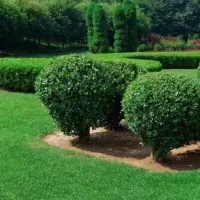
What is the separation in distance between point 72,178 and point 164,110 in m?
1.54

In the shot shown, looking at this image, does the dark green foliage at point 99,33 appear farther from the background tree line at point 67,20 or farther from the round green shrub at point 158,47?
the round green shrub at point 158,47

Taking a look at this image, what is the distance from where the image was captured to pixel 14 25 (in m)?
31.3

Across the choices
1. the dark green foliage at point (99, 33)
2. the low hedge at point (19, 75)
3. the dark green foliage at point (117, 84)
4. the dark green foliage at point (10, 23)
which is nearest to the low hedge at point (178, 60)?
the dark green foliage at point (99, 33)

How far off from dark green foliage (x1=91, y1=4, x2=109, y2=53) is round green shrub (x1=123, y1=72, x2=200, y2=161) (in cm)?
2586

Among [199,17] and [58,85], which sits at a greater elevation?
[58,85]

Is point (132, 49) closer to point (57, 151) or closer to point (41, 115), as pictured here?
point (41, 115)

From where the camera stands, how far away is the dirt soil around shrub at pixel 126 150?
24.6 feet

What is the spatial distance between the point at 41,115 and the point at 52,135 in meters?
1.89

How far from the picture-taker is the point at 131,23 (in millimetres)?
33312

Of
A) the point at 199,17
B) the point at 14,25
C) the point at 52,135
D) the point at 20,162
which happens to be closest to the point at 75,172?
the point at 20,162

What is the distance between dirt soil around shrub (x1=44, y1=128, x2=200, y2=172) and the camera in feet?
24.6

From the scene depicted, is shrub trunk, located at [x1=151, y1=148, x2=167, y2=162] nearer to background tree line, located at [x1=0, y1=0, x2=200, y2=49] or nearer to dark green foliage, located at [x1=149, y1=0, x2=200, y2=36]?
background tree line, located at [x1=0, y1=0, x2=200, y2=49]

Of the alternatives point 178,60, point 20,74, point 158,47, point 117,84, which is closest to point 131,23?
point 158,47

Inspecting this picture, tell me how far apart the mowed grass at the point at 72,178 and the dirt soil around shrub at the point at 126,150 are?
1.05ft
